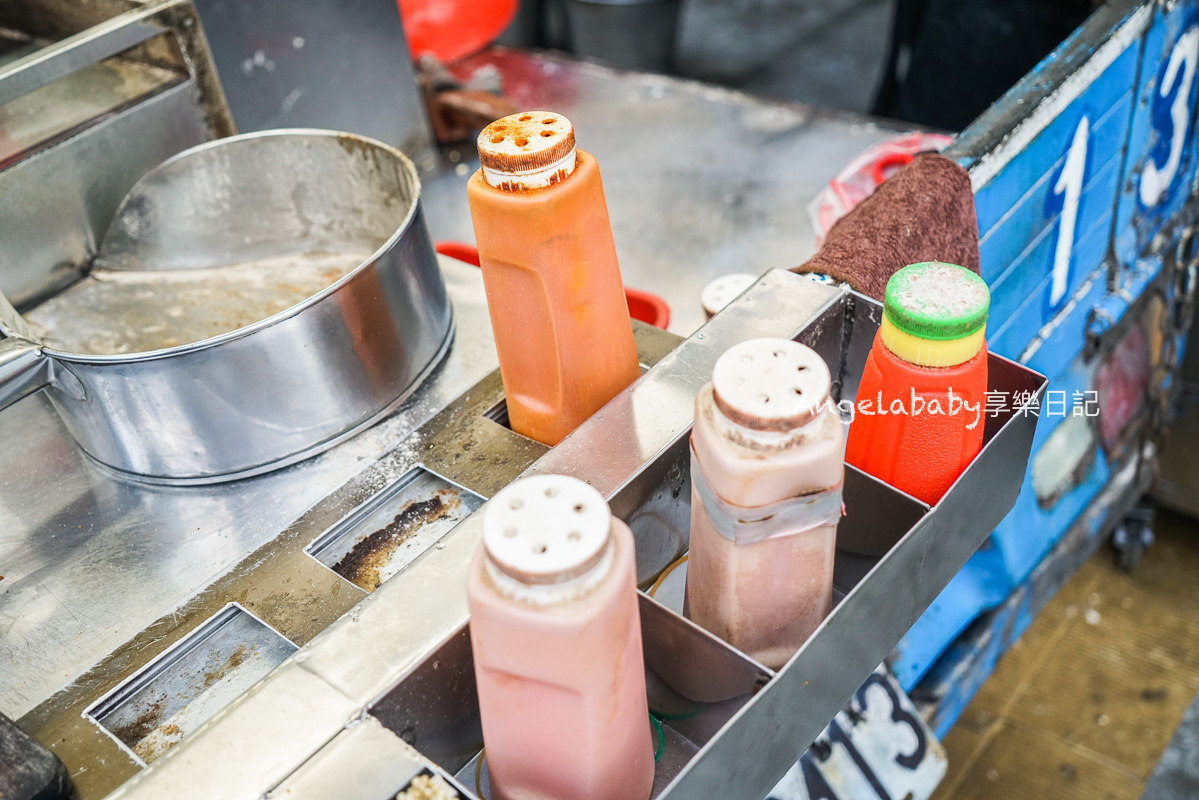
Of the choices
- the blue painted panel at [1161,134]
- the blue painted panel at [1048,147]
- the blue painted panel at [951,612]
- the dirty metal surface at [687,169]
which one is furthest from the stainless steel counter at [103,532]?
the blue painted panel at [1161,134]

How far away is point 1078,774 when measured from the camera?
2219 millimetres

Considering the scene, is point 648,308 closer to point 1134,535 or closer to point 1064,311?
point 1064,311

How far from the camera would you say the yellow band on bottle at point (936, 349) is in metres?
0.75

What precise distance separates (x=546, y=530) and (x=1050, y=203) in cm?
143

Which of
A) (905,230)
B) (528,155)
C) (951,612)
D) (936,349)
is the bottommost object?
(951,612)

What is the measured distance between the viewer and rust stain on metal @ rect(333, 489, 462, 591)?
3.19 ft

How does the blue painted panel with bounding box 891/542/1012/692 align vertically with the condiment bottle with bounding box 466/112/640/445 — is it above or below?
below

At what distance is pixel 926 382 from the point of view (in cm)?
77

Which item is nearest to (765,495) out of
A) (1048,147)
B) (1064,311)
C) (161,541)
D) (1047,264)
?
(161,541)

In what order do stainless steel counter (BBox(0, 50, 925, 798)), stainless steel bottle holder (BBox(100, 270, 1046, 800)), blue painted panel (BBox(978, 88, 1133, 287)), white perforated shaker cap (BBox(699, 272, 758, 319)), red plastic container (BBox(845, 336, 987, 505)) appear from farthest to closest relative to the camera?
blue painted panel (BBox(978, 88, 1133, 287)), white perforated shaker cap (BBox(699, 272, 758, 319)), stainless steel counter (BBox(0, 50, 925, 798)), red plastic container (BBox(845, 336, 987, 505)), stainless steel bottle holder (BBox(100, 270, 1046, 800))

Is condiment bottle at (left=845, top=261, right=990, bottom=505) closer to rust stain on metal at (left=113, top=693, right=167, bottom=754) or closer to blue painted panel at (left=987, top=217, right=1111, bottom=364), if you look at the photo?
rust stain on metal at (left=113, top=693, right=167, bottom=754)

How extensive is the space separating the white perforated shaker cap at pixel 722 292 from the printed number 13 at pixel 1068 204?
0.65 metres

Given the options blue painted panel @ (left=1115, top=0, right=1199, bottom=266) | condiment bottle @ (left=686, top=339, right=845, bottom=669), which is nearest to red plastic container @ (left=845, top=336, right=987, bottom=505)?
condiment bottle @ (left=686, top=339, right=845, bottom=669)

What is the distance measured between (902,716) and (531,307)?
1.16m
